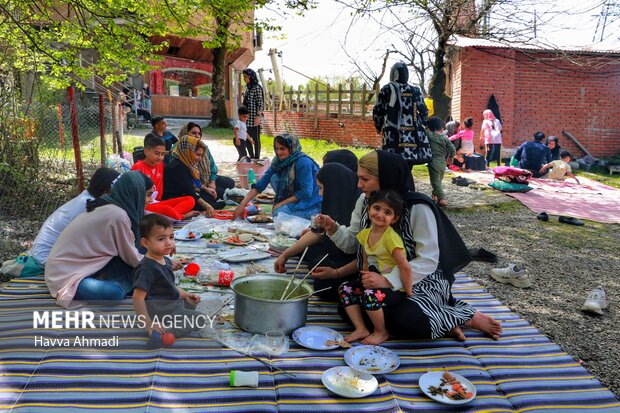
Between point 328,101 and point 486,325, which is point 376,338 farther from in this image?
point 328,101

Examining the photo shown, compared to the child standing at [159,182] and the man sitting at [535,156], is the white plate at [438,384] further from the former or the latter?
the man sitting at [535,156]

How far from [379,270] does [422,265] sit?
27cm

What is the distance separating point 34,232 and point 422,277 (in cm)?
480

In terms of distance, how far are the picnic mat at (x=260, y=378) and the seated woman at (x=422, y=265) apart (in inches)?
4.8

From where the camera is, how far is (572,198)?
901cm

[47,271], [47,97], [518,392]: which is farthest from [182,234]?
[47,97]

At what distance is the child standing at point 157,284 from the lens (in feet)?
9.04

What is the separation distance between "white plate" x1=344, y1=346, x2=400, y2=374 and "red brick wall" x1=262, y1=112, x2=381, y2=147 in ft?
43.7

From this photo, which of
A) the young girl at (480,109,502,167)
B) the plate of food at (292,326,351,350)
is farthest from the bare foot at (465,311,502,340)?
the young girl at (480,109,502,167)

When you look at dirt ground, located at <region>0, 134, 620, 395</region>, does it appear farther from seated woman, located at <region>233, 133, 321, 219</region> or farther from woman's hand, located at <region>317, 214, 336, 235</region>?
seated woman, located at <region>233, 133, 321, 219</region>

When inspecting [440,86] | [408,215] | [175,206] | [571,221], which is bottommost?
[571,221]

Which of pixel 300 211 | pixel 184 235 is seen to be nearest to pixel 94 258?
pixel 184 235

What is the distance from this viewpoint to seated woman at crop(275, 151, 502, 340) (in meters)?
2.92

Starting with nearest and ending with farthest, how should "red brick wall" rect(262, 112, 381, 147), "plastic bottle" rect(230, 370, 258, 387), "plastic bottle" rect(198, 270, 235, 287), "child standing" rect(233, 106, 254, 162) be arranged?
1. "plastic bottle" rect(230, 370, 258, 387)
2. "plastic bottle" rect(198, 270, 235, 287)
3. "child standing" rect(233, 106, 254, 162)
4. "red brick wall" rect(262, 112, 381, 147)
